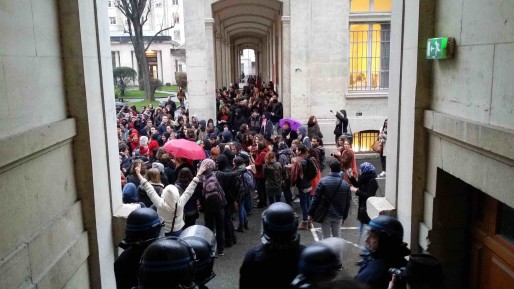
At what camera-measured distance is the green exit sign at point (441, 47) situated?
4656 mm

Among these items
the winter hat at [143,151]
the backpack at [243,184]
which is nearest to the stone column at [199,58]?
the winter hat at [143,151]

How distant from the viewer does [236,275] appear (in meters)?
7.95

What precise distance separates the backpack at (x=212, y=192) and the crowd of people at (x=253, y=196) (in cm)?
2

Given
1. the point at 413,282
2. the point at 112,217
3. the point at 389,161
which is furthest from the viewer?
the point at 389,161

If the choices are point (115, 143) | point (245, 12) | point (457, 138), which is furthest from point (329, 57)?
point (457, 138)

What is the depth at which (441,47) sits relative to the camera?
4715 millimetres

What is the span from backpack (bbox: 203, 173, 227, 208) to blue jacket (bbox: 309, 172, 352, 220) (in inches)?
66.2

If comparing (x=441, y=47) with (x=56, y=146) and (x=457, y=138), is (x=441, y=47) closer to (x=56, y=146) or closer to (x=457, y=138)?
(x=457, y=138)

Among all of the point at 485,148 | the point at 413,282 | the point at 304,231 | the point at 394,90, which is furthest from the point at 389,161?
the point at 304,231

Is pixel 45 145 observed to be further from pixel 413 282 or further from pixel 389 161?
pixel 389 161

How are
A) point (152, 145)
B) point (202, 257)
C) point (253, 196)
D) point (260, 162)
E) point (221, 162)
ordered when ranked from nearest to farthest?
point (202, 257) < point (221, 162) < point (260, 162) < point (152, 145) < point (253, 196)

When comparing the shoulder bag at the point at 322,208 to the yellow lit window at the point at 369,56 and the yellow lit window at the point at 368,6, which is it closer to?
the yellow lit window at the point at 369,56

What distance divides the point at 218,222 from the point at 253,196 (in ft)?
12.7

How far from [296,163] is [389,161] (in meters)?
3.61
